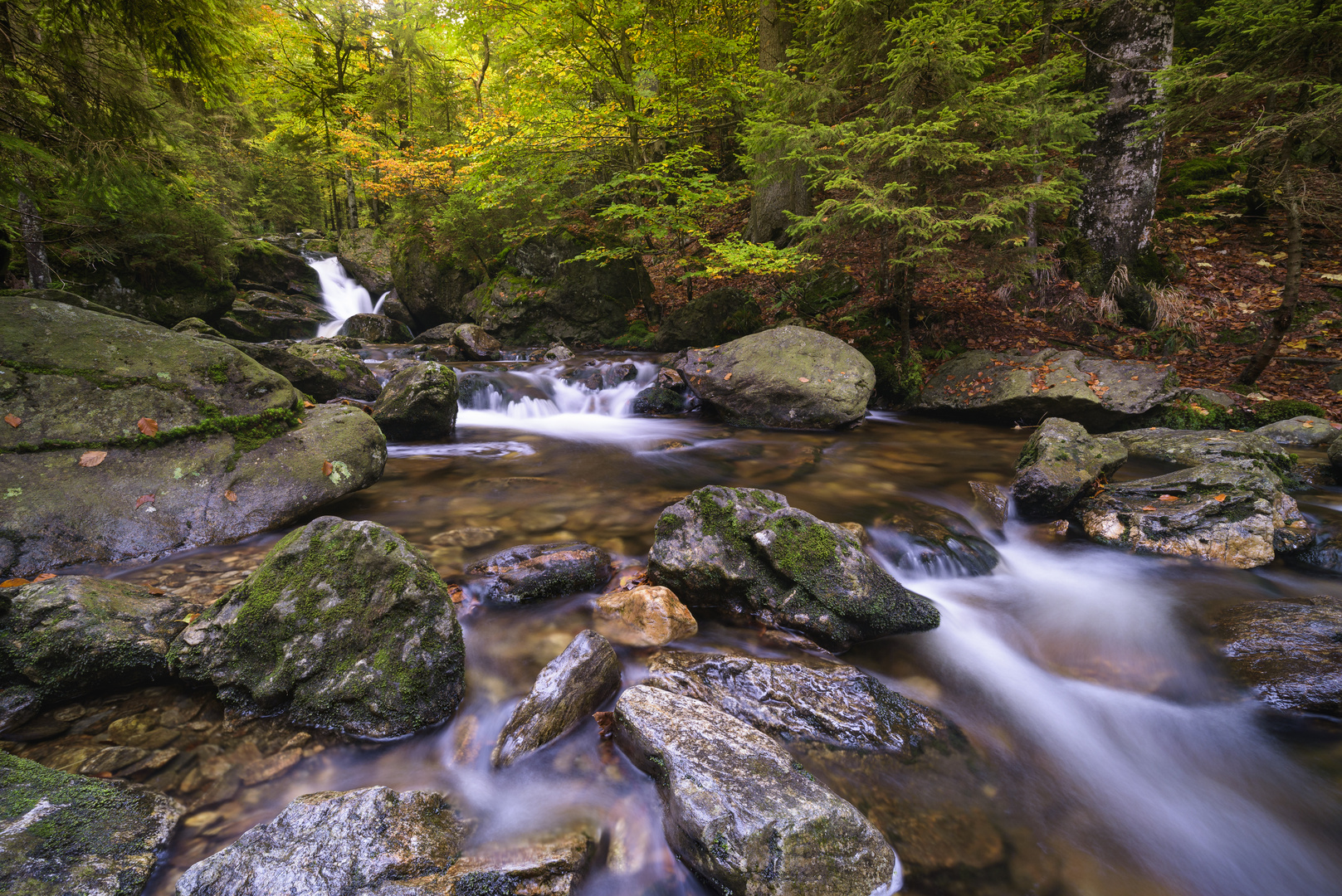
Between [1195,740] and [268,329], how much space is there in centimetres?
1692

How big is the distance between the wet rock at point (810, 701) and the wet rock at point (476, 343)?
10472mm

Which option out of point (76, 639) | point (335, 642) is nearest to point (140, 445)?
point (76, 639)

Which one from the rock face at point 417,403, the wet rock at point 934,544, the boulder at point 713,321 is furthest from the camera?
the boulder at point 713,321

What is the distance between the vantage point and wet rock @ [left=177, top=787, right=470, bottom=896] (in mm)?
1600

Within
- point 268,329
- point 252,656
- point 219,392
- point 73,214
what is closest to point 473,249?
point 268,329

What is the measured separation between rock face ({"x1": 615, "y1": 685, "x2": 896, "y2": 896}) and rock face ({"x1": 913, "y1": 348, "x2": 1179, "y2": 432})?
713cm

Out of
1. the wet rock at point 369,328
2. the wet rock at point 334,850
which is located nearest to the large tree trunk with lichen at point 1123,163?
the wet rock at point 334,850

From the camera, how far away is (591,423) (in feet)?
28.1

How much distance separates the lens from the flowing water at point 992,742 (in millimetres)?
2050

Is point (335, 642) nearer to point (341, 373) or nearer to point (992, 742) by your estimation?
point (992, 742)

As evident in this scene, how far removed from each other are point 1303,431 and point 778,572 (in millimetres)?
7317

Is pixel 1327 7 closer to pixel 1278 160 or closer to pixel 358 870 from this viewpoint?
pixel 1278 160

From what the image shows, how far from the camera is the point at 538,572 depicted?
3463mm

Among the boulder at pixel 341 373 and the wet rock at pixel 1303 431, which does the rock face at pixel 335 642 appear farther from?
the wet rock at pixel 1303 431
